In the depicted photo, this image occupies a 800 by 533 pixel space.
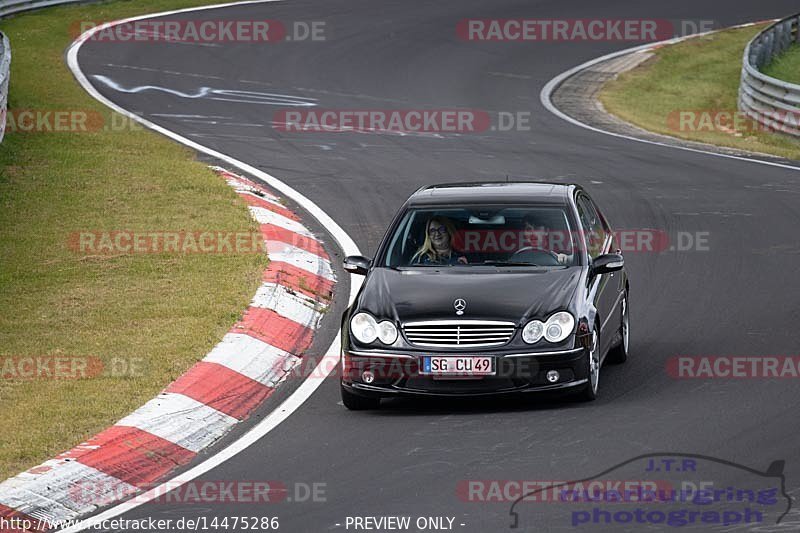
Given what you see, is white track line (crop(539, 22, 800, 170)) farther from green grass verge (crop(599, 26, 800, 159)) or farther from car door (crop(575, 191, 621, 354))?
car door (crop(575, 191, 621, 354))

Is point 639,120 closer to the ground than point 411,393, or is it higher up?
higher up

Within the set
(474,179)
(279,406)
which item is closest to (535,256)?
(279,406)

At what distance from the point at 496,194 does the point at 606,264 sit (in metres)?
1.18

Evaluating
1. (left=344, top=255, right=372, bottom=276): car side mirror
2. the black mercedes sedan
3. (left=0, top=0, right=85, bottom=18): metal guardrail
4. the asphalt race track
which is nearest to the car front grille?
the black mercedes sedan

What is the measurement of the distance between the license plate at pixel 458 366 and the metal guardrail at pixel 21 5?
2917 centimetres

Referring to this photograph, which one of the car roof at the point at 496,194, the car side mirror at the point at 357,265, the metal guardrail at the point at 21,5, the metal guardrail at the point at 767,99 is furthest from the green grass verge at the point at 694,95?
the metal guardrail at the point at 21,5

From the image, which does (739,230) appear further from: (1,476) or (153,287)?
(1,476)

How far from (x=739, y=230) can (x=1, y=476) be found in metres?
9.87

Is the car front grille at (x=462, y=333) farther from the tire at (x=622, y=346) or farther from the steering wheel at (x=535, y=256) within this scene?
the tire at (x=622, y=346)

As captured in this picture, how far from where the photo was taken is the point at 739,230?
634 inches

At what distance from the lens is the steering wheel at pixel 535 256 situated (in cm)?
1077

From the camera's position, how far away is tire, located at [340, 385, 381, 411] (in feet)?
33.2

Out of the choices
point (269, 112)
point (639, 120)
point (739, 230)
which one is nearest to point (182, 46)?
point (269, 112)

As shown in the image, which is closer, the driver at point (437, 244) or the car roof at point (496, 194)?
the driver at point (437, 244)
